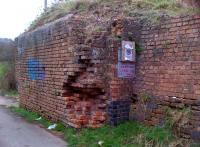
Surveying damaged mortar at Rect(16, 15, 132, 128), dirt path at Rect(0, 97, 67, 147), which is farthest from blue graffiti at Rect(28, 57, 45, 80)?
dirt path at Rect(0, 97, 67, 147)

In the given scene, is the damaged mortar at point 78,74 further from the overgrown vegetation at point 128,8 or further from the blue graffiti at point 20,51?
the blue graffiti at point 20,51

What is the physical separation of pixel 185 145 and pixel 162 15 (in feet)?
7.71

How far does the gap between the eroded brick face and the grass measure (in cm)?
18

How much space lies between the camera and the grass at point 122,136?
6395 millimetres

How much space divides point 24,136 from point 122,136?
245 cm

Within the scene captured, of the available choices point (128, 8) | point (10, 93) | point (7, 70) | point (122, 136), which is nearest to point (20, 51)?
point (128, 8)

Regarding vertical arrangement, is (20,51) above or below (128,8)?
below

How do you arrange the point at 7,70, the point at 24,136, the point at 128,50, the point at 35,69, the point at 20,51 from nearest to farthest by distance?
Answer: 1. the point at 128,50
2. the point at 24,136
3. the point at 35,69
4. the point at 20,51
5. the point at 7,70

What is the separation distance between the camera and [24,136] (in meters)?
8.59

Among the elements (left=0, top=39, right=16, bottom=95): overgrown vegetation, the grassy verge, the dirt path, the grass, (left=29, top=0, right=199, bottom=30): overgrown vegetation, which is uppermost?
(left=29, top=0, right=199, bottom=30): overgrown vegetation

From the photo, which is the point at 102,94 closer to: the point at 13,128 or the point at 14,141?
the point at 14,141

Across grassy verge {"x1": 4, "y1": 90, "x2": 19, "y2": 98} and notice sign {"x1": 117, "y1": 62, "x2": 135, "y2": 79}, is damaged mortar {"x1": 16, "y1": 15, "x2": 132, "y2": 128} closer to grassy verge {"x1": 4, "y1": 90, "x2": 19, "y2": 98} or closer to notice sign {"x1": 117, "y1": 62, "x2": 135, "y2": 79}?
notice sign {"x1": 117, "y1": 62, "x2": 135, "y2": 79}

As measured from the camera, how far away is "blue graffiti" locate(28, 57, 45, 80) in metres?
10.5

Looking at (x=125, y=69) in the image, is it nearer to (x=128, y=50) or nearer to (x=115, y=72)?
(x=115, y=72)
